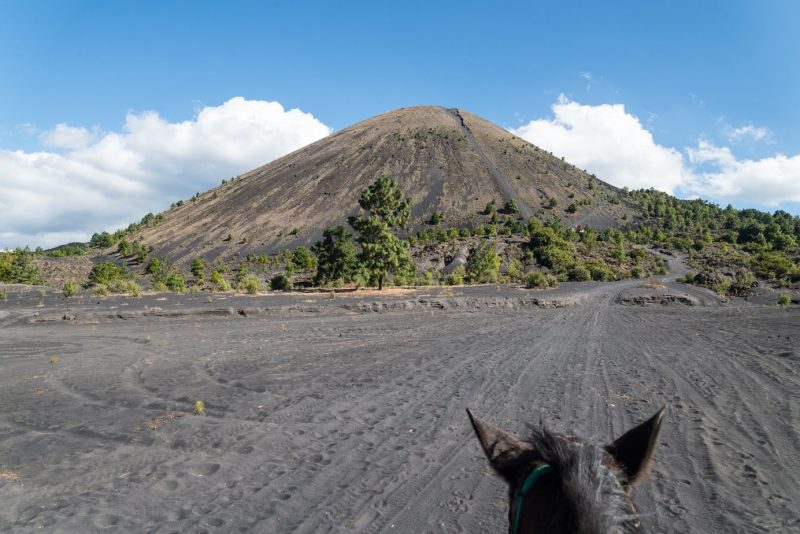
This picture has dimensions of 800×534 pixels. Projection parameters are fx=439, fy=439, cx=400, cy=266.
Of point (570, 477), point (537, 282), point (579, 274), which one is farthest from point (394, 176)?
point (570, 477)

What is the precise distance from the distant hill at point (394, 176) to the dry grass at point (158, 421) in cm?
6673

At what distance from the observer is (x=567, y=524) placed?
44.3 inches

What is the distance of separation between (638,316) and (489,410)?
14.8 m

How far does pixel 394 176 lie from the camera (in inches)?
3558

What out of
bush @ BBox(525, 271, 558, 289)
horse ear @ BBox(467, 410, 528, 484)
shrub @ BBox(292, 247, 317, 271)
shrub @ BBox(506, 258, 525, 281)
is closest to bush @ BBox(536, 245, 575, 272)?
shrub @ BBox(506, 258, 525, 281)

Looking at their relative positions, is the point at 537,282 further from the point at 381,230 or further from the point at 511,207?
the point at 511,207

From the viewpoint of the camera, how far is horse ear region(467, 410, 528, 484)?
1.50 m

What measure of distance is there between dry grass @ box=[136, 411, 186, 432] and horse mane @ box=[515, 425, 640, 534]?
5.94m

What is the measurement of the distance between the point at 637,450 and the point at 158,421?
6.37 m

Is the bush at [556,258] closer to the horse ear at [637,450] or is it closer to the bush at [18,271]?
the horse ear at [637,450]

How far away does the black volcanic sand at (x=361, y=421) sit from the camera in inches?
147

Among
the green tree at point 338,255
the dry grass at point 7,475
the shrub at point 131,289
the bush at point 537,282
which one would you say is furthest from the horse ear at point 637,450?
the bush at point 537,282

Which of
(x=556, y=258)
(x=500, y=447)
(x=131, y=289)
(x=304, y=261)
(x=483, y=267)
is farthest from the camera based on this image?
(x=304, y=261)

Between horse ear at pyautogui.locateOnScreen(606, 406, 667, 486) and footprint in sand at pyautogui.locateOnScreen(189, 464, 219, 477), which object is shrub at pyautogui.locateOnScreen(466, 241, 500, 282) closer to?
footprint in sand at pyautogui.locateOnScreen(189, 464, 219, 477)
